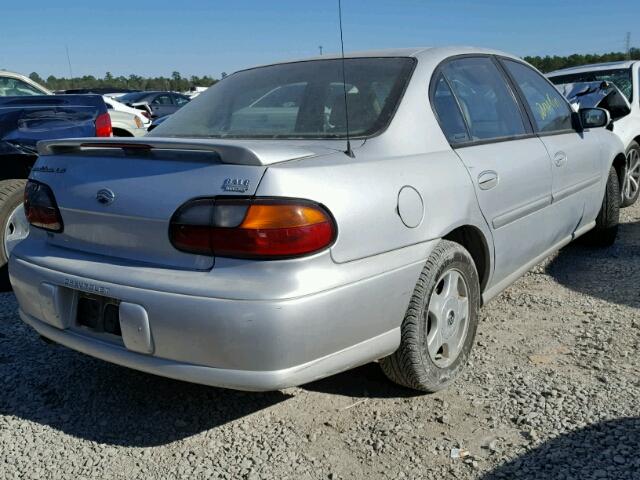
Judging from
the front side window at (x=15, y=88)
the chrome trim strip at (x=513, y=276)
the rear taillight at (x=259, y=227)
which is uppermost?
the front side window at (x=15, y=88)

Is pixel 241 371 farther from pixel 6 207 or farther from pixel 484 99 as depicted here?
pixel 6 207

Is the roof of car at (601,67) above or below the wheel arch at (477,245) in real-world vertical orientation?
above

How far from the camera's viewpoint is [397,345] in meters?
2.44

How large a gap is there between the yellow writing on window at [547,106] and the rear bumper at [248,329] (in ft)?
6.36

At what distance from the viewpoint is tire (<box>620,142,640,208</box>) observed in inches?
245

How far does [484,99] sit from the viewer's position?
3330mm

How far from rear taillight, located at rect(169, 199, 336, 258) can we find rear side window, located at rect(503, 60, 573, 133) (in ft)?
7.04

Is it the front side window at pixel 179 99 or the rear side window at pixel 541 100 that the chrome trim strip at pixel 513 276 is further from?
the front side window at pixel 179 99

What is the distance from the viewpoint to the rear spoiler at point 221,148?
209cm

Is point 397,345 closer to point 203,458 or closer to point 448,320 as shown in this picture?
point 448,320

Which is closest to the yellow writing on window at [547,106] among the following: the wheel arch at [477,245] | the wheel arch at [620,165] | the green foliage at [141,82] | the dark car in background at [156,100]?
the wheel arch at [620,165]

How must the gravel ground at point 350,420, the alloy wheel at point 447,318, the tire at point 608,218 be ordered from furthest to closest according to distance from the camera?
the tire at point 608,218, the alloy wheel at point 447,318, the gravel ground at point 350,420

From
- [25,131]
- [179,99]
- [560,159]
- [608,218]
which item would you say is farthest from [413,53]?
[179,99]

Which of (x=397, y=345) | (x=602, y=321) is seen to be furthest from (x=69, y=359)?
(x=602, y=321)
